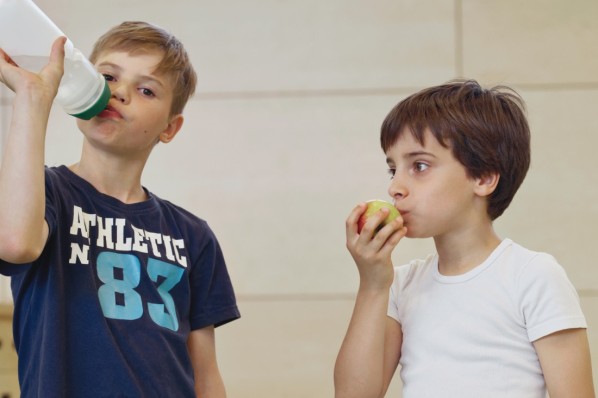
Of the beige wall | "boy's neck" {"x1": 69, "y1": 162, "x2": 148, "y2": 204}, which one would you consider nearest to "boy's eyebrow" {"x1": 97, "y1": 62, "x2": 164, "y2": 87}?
"boy's neck" {"x1": 69, "y1": 162, "x2": 148, "y2": 204}

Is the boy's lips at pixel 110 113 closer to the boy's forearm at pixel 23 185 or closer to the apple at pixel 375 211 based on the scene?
the boy's forearm at pixel 23 185

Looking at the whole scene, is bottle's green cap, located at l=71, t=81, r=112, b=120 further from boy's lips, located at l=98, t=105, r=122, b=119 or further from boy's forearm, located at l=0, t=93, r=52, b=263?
boy's forearm, located at l=0, t=93, r=52, b=263

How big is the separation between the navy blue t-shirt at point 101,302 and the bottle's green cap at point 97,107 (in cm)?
8

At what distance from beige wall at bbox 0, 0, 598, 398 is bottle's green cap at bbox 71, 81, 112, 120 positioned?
804 millimetres

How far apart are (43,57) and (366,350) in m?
0.54

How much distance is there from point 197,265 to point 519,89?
976 mm

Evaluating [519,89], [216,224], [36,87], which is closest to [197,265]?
[36,87]

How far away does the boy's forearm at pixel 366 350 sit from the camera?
3.43 feet

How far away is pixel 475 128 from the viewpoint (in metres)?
1.06

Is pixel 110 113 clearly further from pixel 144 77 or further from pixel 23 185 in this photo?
pixel 23 185

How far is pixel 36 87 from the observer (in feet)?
2.95

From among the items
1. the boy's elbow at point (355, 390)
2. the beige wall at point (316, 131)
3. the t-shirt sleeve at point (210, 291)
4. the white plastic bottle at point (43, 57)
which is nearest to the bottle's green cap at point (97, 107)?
the white plastic bottle at point (43, 57)

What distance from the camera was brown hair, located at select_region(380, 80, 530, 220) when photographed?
1052mm

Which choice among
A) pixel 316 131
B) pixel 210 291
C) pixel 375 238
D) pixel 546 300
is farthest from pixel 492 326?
pixel 316 131
